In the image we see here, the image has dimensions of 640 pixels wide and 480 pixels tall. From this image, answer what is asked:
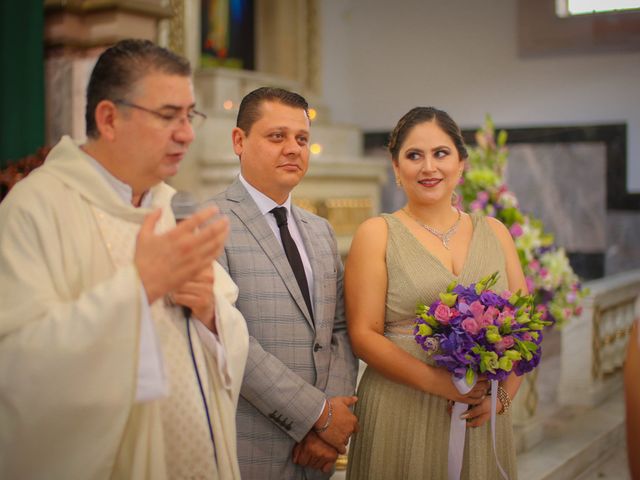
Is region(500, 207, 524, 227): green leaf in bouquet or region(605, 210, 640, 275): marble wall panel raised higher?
region(500, 207, 524, 227): green leaf in bouquet

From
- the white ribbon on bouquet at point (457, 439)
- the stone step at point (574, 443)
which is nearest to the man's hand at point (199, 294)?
the white ribbon on bouquet at point (457, 439)

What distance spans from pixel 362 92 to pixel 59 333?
27.3 ft

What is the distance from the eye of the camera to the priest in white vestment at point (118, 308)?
1749 millimetres

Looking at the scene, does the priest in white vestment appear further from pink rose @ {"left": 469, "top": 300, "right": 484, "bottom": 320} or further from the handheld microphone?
pink rose @ {"left": 469, "top": 300, "right": 484, "bottom": 320}

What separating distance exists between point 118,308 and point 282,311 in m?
0.96

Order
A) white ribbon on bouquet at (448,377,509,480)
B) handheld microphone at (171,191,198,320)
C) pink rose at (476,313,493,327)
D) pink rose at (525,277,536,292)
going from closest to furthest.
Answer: handheld microphone at (171,191,198,320) < pink rose at (476,313,493,327) < white ribbon on bouquet at (448,377,509,480) < pink rose at (525,277,536,292)

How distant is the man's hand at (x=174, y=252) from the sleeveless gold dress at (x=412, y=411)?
3.73 ft

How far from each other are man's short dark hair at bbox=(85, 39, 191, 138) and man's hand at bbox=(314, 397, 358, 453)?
123cm

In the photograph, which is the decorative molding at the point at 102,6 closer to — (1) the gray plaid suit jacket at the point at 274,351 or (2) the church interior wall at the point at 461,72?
(1) the gray plaid suit jacket at the point at 274,351

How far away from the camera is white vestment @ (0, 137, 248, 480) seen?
5.71 feet

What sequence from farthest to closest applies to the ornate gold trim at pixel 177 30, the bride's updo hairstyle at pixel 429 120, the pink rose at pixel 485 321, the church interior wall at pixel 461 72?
the church interior wall at pixel 461 72, the ornate gold trim at pixel 177 30, the bride's updo hairstyle at pixel 429 120, the pink rose at pixel 485 321

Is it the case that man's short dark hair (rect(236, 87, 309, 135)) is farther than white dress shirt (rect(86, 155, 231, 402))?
Yes

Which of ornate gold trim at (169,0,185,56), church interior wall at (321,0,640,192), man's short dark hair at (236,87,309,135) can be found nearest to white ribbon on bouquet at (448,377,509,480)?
man's short dark hair at (236,87,309,135)

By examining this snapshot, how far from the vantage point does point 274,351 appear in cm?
265
